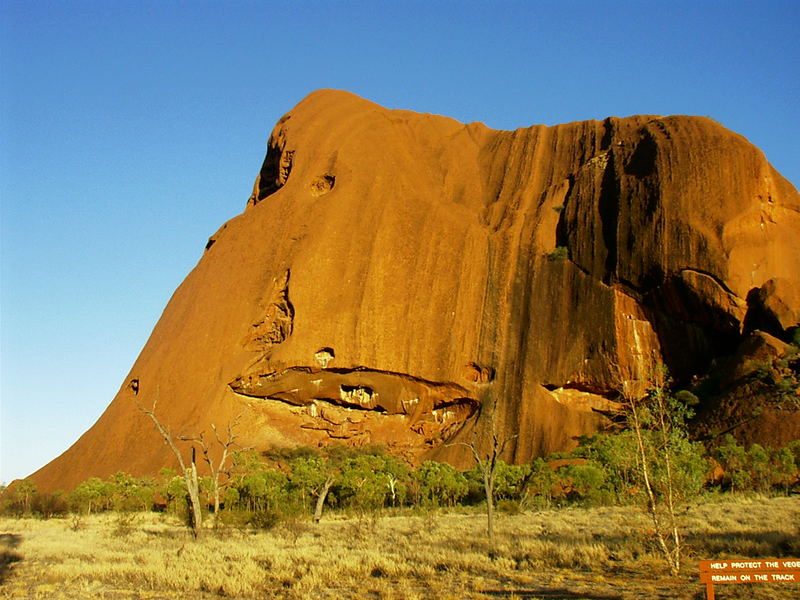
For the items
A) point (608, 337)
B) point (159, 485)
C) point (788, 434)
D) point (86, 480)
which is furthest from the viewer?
point (608, 337)

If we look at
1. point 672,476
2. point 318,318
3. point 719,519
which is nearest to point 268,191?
point 318,318

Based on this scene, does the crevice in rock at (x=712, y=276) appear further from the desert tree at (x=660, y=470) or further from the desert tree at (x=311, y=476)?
the desert tree at (x=660, y=470)

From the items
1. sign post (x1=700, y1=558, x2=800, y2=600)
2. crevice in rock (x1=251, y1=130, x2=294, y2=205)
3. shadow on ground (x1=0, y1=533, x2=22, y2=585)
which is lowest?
shadow on ground (x1=0, y1=533, x2=22, y2=585)

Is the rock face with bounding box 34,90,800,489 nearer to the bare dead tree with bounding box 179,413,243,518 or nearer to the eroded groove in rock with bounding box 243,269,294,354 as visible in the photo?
the eroded groove in rock with bounding box 243,269,294,354

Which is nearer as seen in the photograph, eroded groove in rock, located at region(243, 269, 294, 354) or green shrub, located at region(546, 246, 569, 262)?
eroded groove in rock, located at region(243, 269, 294, 354)

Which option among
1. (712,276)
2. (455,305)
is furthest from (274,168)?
(712,276)

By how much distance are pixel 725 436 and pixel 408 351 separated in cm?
2015

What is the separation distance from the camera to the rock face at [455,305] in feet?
156

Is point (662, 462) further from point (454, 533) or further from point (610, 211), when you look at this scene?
point (610, 211)

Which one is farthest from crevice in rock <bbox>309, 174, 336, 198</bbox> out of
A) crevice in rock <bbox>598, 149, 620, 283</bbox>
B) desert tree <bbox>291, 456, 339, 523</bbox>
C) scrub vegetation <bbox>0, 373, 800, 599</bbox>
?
scrub vegetation <bbox>0, 373, 800, 599</bbox>

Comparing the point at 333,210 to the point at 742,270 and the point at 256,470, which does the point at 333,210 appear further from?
the point at 742,270

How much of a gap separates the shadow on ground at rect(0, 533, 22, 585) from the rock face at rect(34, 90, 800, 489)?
21.1 metres

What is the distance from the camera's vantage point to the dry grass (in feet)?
42.2

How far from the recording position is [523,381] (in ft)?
162
